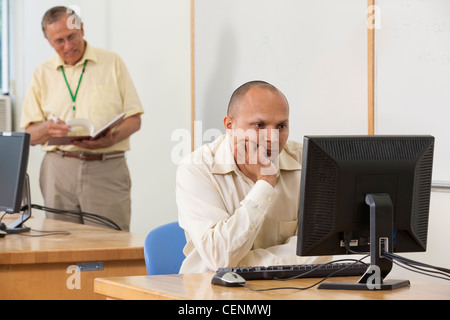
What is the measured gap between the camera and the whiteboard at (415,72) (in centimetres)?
291

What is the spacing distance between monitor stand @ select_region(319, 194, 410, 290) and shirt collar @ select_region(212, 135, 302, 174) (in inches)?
24.6

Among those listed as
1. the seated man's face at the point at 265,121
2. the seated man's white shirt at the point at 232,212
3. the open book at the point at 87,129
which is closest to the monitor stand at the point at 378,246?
the seated man's white shirt at the point at 232,212

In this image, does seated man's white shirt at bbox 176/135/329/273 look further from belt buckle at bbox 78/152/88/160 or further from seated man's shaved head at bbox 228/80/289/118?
belt buckle at bbox 78/152/88/160

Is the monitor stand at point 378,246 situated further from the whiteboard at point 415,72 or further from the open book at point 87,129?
the open book at point 87,129

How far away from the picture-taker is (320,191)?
1.74m

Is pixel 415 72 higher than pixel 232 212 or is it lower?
higher

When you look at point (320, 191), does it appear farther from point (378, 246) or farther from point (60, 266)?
point (60, 266)

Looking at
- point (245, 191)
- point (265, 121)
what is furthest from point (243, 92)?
point (245, 191)

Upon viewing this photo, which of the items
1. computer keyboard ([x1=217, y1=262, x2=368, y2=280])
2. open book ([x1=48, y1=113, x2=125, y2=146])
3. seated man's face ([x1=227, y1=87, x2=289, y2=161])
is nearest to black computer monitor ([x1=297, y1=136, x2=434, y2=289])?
computer keyboard ([x1=217, y1=262, x2=368, y2=280])

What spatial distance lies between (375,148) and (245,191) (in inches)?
25.1

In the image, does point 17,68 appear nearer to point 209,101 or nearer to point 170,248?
point 209,101

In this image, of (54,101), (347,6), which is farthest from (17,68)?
(347,6)

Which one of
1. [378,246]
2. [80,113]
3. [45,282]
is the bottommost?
[45,282]

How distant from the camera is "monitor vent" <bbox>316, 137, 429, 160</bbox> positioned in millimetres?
1741
